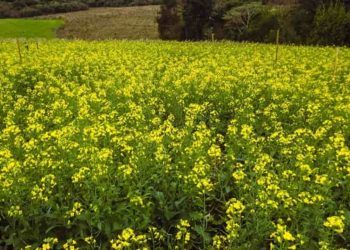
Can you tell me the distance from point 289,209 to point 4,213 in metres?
4.00

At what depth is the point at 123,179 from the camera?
21.2 ft

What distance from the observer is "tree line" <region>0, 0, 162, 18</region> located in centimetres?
7044

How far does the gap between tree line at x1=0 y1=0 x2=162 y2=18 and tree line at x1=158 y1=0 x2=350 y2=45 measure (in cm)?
2859

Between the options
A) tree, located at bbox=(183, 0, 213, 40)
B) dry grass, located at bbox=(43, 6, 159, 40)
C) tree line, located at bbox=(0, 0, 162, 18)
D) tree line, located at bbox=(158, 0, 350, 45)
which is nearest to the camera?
tree line, located at bbox=(158, 0, 350, 45)

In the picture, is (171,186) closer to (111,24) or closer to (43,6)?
(111,24)

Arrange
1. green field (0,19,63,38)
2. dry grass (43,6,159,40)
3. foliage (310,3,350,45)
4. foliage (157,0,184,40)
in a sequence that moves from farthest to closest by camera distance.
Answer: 1. dry grass (43,6,159,40)
2. green field (0,19,63,38)
3. foliage (157,0,184,40)
4. foliage (310,3,350,45)

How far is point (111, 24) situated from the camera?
191 feet

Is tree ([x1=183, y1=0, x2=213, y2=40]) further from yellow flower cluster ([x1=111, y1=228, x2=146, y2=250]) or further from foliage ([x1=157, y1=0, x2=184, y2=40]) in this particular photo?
yellow flower cluster ([x1=111, y1=228, x2=146, y2=250])

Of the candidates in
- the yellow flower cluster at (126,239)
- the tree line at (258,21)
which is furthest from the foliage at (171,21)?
the yellow flower cluster at (126,239)

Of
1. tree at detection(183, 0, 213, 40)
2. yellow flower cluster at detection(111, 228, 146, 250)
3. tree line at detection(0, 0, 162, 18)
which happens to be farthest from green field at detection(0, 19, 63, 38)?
yellow flower cluster at detection(111, 228, 146, 250)

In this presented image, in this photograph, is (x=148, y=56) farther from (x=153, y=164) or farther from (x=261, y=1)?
(x=261, y=1)

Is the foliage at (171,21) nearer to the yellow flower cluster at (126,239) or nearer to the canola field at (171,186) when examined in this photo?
the canola field at (171,186)

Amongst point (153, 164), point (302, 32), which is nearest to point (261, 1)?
point (302, 32)

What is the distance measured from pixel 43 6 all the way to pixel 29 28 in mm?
18364
